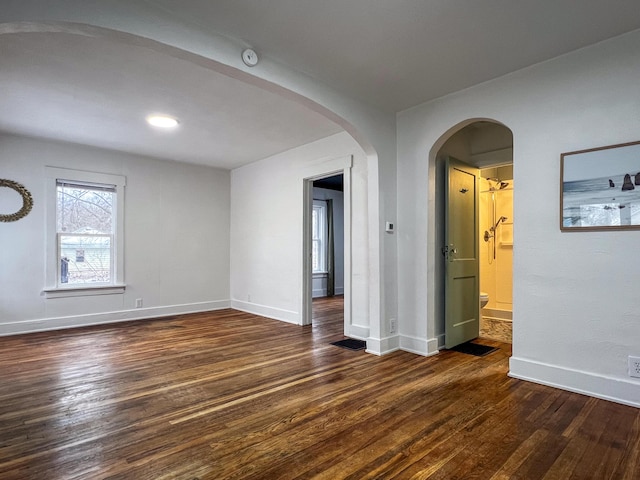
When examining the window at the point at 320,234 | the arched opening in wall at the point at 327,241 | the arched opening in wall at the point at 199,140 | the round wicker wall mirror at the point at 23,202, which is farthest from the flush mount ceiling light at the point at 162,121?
the window at the point at 320,234

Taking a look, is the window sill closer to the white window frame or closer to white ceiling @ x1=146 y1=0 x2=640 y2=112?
the white window frame

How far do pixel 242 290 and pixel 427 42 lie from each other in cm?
491

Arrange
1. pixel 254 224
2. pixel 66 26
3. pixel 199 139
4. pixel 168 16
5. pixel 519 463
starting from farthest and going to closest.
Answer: pixel 254 224 < pixel 199 139 < pixel 168 16 < pixel 66 26 < pixel 519 463

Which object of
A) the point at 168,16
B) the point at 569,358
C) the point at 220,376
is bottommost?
the point at 220,376

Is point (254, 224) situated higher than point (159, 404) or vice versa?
point (254, 224)

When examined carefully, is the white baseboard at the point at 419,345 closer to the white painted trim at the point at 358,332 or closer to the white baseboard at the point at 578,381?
the white painted trim at the point at 358,332

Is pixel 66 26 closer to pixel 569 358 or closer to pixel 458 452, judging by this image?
pixel 458 452

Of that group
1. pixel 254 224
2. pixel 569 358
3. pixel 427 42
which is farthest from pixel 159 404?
pixel 254 224

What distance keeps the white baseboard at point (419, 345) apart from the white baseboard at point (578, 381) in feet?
2.55

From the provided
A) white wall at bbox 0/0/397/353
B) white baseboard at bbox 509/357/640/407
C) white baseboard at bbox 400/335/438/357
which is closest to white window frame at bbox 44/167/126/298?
white wall at bbox 0/0/397/353

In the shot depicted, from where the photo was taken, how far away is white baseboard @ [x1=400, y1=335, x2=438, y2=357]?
3.61 metres

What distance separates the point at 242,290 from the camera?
6387 mm

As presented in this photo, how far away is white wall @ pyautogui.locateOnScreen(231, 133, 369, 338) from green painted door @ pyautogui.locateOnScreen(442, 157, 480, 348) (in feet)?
3.10

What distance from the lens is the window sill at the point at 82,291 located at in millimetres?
4922
